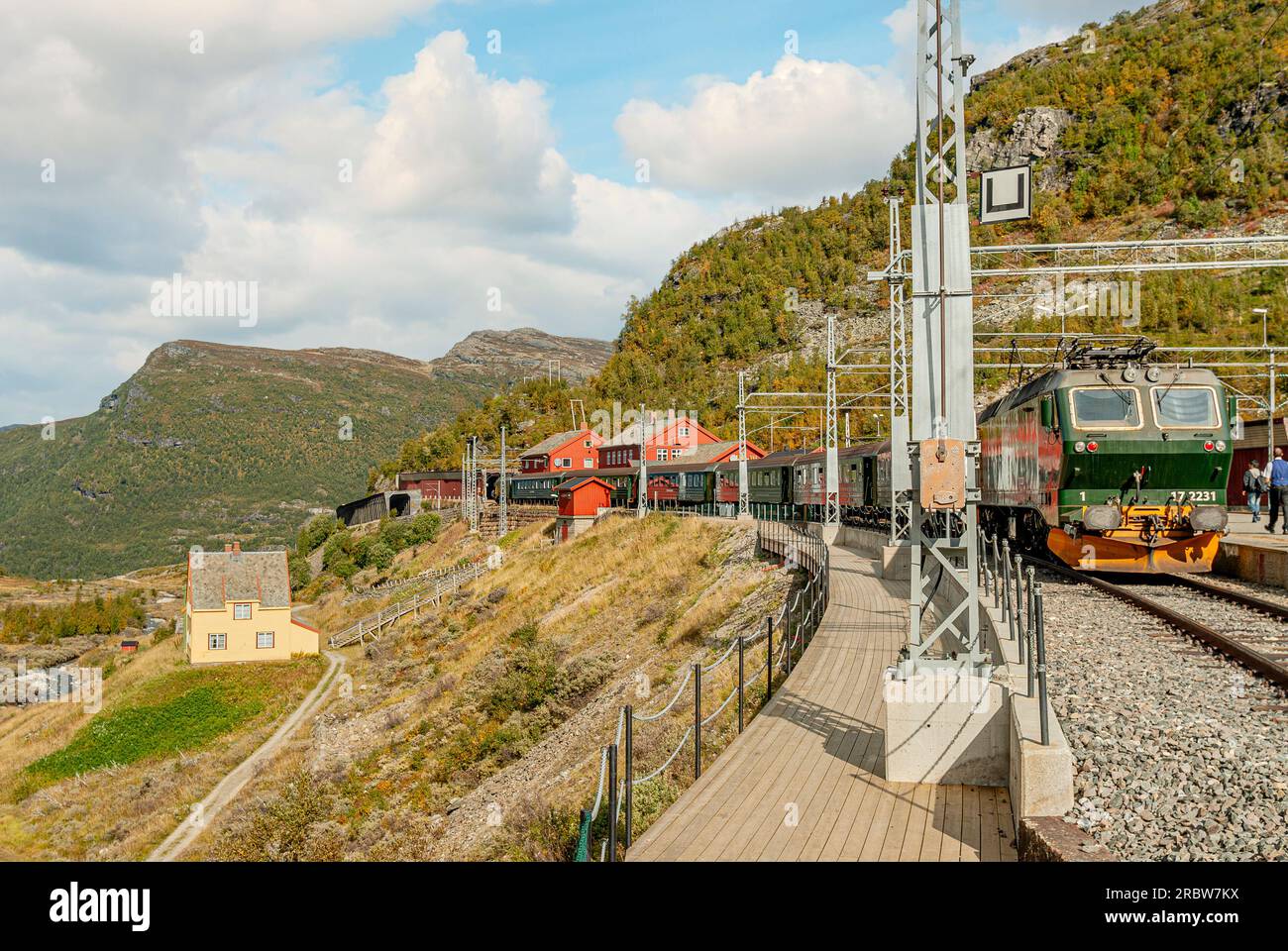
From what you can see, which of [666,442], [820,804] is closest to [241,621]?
[666,442]

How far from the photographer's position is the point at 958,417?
8.16m

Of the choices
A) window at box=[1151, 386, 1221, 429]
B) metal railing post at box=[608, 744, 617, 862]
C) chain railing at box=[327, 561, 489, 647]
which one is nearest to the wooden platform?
metal railing post at box=[608, 744, 617, 862]

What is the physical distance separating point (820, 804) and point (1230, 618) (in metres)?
8.22

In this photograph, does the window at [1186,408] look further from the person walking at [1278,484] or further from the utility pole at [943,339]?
the utility pole at [943,339]

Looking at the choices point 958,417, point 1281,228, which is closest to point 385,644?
point 958,417

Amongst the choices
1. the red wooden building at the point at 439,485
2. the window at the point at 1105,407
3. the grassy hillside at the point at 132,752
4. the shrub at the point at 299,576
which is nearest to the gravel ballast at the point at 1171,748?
the window at the point at 1105,407

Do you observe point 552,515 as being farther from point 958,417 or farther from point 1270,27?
point 1270,27

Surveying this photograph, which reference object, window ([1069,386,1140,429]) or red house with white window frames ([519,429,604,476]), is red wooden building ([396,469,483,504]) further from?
window ([1069,386,1140,429])

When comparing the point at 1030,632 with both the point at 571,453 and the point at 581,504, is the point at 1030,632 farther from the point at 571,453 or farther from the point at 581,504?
the point at 571,453

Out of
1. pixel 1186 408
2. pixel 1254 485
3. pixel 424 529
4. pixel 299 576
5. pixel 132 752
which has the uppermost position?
pixel 1186 408

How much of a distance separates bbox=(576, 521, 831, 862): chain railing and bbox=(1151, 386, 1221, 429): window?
6557 mm

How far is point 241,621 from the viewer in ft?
156
